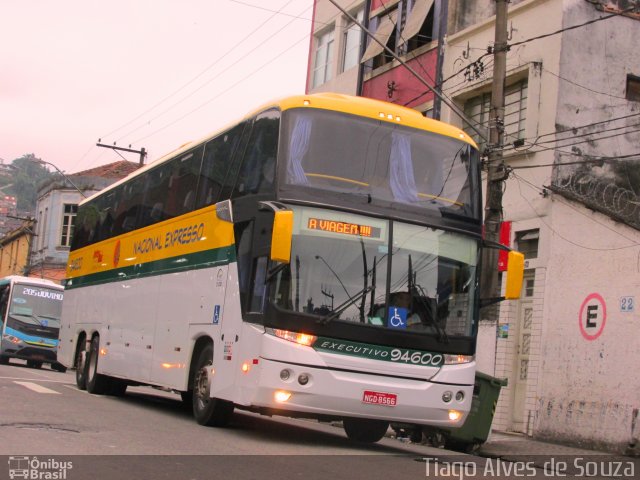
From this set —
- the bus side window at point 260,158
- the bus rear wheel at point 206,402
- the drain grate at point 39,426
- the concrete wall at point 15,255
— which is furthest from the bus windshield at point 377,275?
the concrete wall at point 15,255

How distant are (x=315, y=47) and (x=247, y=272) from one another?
72.5 ft

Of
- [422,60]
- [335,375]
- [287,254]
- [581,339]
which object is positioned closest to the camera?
[287,254]

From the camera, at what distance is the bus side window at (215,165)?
12.2 meters

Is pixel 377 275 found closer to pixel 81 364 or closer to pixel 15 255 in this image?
pixel 81 364

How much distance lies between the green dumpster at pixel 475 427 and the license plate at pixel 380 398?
3.87 metres

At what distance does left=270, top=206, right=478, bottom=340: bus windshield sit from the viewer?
1028 centimetres

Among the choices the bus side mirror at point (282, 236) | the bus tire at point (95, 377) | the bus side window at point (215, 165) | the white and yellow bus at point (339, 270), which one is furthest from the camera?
the bus tire at point (95, 377)

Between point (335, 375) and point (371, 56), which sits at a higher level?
point (371, 56)

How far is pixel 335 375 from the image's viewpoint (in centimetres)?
1023

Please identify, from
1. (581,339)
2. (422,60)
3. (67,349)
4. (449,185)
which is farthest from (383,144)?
(422,60)

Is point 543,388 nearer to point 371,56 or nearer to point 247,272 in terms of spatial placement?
point 247,272

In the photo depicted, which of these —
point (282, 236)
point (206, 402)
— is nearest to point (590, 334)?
point (206, 402)

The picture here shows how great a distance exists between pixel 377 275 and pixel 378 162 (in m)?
1.40

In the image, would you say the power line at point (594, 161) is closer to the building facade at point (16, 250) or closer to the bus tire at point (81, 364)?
the bus tire at point (81, 364)
